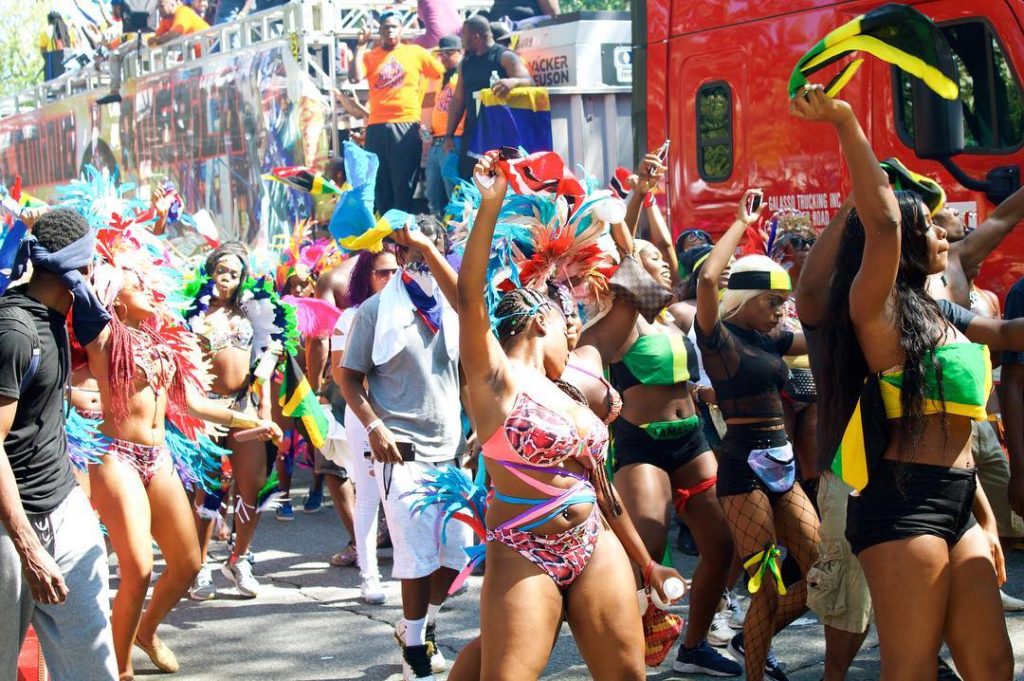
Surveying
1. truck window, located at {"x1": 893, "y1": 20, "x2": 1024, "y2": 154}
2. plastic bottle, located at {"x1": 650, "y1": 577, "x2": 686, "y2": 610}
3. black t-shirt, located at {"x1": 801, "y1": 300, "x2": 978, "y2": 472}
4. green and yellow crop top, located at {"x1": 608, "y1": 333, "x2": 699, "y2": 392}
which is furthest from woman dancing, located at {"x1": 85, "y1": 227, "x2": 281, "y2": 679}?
truck window, located at {"x1": 893, "y1": 20, "x2": 1024, "y2": 154}

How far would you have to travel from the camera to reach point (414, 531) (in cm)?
549

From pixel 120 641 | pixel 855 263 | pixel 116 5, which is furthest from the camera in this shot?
pixel 116 5

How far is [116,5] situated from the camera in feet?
55.7

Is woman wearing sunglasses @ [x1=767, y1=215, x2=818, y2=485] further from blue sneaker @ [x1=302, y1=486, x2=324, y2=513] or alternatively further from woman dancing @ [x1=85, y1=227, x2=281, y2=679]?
blue sneaker @ [x1=302, y1=486, x2=324, y2=513]

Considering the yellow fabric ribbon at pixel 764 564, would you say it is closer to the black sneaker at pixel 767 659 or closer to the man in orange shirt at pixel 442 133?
the black sneaker at pixel 767 659

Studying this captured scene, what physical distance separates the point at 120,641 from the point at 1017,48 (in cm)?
523

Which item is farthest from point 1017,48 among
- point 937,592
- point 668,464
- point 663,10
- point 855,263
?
point 937,592

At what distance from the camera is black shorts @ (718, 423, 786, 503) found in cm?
520

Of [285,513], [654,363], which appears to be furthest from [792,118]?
[285,513]

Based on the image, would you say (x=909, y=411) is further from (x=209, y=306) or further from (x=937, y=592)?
(x=209, y=306)

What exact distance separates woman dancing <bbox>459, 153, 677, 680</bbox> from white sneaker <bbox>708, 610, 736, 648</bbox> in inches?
76.3

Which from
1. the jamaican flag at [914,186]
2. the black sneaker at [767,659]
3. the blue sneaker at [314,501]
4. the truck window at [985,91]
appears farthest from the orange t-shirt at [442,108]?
the jamaican flag at [914,186]

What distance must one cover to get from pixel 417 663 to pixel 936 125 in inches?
128

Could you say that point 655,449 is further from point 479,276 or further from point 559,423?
point 479,276
